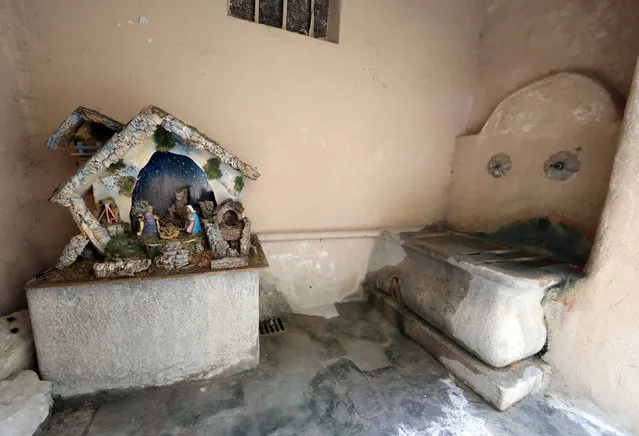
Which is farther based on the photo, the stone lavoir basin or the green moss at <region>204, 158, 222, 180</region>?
the green moss at <region>204, 158, 222, 180</region>

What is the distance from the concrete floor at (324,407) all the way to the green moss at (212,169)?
1710 millimetres

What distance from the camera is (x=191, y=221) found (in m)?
2.37

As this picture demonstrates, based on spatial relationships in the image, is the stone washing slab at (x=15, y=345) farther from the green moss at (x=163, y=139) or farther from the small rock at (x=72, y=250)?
the green moss at (x=163, y=139)

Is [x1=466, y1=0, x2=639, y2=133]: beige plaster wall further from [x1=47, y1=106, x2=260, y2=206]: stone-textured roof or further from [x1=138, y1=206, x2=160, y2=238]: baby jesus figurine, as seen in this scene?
[x1=138, y1=206, x2=160, y2=238]: baby jesus figurine

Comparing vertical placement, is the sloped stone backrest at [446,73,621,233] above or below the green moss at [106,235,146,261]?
above

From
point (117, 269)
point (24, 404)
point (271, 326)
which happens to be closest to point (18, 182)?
point (117, 269)

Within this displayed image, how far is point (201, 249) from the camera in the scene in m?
2.36

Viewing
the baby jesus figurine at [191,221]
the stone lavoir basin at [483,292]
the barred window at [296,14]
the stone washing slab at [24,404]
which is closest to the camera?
the stone washing slab at [24,404]

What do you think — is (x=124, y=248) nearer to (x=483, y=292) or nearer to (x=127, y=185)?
(x=127, y=185)

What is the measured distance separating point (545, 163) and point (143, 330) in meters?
3.93

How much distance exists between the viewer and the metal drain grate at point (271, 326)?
3.07 m

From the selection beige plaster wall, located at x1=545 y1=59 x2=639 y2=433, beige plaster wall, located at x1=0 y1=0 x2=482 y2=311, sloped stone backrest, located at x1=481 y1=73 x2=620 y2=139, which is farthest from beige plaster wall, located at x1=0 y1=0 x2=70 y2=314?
sloped stone backrest, located at x1=481 y1=73 x2=620 y2=139

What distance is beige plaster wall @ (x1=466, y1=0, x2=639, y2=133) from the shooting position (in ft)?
8.02

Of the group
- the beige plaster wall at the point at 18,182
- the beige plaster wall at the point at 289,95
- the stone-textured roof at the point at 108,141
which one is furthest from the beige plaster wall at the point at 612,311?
the beige plaster wall at the point at 18,182
